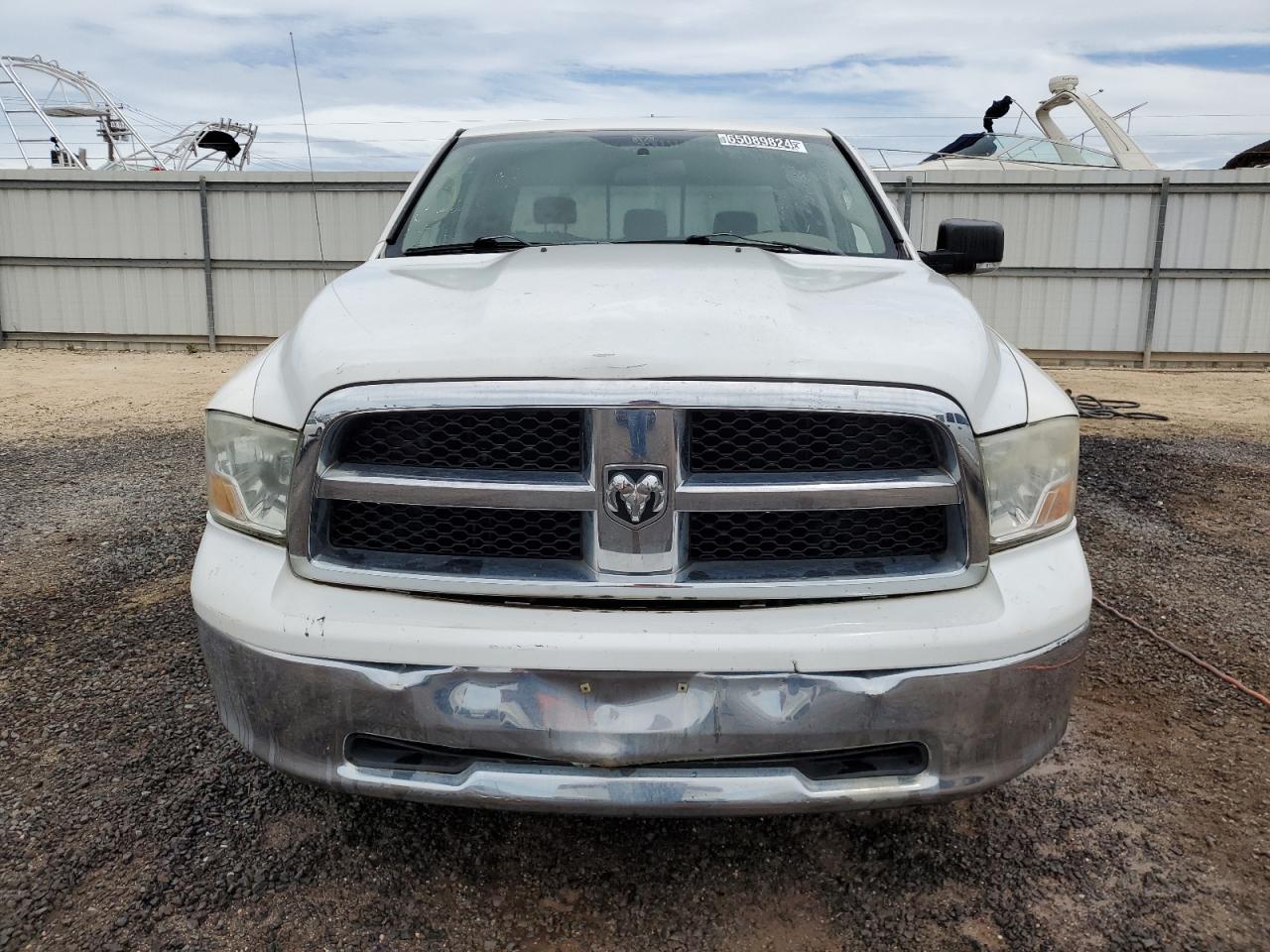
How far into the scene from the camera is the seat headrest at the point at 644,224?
9.88 ft

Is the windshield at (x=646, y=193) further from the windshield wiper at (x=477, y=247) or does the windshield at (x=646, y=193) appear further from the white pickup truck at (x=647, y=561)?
the white pickup truck at (x=647, y=561)

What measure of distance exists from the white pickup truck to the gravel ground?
1.42 feet

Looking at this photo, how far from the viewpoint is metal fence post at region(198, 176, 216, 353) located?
15.6 meters

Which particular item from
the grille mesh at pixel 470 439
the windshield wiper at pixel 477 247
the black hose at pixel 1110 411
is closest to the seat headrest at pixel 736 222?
the windshield wiper at pixel 477 247

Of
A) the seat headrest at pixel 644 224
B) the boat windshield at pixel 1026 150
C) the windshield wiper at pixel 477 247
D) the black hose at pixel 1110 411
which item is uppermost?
the boat windshield at pixel 1026 150

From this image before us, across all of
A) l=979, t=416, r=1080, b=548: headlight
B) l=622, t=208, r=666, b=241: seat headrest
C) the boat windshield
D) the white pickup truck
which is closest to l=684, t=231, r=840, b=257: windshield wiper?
l=622, t=208, r=666, b=241: seat headrest

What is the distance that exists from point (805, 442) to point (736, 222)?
5.18 ft

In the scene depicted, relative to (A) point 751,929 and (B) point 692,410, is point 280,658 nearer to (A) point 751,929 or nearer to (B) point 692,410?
(B) point 692,410

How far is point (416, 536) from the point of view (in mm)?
1886

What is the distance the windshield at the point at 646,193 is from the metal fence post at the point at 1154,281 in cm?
1345

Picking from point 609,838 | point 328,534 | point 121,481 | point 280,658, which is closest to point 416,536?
point 328,534

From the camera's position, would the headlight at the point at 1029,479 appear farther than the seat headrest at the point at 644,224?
No

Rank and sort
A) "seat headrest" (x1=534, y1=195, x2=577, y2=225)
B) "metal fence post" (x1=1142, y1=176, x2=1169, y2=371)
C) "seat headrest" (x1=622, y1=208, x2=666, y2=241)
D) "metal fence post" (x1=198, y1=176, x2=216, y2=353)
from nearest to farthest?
1. "seat headrest" (x1=622, y1=208, x2=666, y2=241)
2. "seat headrest" (x1=534, y1=195, x2=577, y2=225)
3. "metal fence post" (x1=1142, y1=176, x2=1169, y2=371)
4. "metal fence post" (x1=198, y1=176, x2=216, y2=353)

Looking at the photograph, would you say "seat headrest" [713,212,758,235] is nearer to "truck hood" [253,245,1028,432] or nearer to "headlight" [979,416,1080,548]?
"truck hood" [253,245,1028,432]
